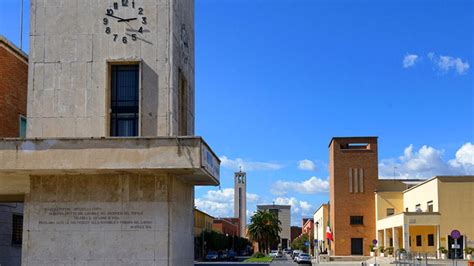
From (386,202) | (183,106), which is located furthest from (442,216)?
(183,106)

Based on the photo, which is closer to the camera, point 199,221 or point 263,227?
point 199,221

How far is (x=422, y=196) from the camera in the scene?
208 feet

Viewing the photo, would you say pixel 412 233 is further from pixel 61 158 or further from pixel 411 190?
pixel 61 158

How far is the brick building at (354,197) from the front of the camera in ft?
252

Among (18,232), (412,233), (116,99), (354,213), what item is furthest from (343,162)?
(116,99)

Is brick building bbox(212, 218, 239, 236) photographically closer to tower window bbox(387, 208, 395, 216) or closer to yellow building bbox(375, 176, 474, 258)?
tower window bbox(387, 208, 395, 216)

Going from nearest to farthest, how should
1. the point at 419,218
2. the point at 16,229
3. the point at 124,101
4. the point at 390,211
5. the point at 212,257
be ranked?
the point at 124,101 < the point at 16,229 < the point at 419,218 < the point at 390,211 < the point at 212,257

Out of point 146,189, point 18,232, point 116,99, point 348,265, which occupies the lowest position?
point 348,265

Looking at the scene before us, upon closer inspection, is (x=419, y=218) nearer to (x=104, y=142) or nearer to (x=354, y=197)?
(x=354, y=197)

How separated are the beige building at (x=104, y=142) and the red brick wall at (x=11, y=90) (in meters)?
6.07

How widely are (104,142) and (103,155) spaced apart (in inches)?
16.0

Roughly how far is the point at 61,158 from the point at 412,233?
5173 cm

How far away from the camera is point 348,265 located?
58438mm

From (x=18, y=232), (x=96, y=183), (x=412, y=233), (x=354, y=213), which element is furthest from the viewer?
(x=354, y=213)
